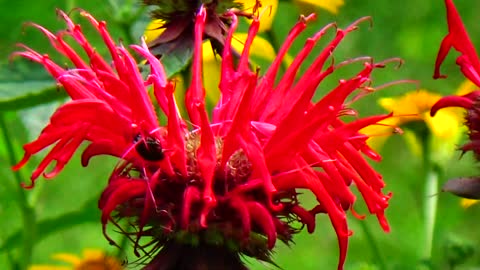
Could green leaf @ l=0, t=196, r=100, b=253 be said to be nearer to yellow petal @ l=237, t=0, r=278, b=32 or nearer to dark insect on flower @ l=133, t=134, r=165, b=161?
yellow petal @ l=237, t=0, r=278, b=32

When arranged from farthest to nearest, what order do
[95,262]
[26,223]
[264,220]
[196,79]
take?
[95,262]
[26,223]
[196,79]
[264,220]

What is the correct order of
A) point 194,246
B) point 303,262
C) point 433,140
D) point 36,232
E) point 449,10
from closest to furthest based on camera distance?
point 194,246 → point 449,10 → point 36,232 → point 433,140 → point 303,262

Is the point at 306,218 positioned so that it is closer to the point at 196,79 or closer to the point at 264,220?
the point at 264,220

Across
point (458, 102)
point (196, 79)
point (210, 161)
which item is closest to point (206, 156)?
point (210, 161)

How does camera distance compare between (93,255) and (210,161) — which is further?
(93,255)

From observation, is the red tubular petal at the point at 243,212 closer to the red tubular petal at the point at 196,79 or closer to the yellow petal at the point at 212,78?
the red tubular petal at the point at 196,79

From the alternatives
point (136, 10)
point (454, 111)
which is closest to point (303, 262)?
point (454, 111)

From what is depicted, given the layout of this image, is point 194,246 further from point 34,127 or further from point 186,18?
point 34,127
